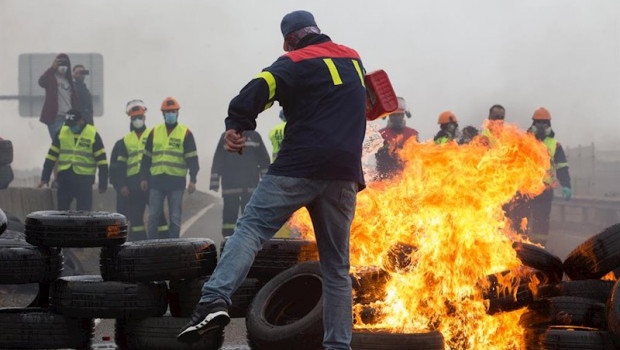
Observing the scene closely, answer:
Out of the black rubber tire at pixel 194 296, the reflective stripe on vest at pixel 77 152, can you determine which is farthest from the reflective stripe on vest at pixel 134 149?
the black rubber tire at pixel 194 296

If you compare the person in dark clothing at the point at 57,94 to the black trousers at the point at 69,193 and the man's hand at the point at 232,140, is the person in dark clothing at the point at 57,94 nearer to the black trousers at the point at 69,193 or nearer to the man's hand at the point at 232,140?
the black trousers at the point at 69,193

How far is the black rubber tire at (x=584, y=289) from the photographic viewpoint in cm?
755

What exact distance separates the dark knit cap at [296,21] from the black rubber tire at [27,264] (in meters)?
2.74

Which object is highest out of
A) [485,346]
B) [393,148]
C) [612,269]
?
[393,148]

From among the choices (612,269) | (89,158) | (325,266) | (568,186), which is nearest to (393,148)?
(568,186)

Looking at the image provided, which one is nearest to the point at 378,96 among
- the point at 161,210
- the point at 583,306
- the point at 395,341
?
the point at 395,341

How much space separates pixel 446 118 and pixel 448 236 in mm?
9037

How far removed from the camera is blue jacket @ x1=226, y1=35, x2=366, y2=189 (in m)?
5.91

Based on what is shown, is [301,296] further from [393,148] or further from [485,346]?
[393,148]

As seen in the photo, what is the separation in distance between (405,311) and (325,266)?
1227 millimetres

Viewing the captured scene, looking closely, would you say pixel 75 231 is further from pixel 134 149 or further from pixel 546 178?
pixel 134 149

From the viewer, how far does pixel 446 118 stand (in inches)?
644

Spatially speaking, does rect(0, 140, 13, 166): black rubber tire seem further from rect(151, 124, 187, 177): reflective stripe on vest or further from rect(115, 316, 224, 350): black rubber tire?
rect(115, 316, 224, 350): black rubber tire

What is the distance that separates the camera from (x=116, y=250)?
7676 mm
